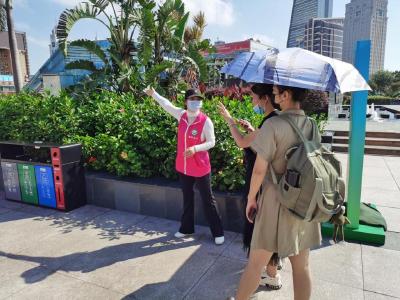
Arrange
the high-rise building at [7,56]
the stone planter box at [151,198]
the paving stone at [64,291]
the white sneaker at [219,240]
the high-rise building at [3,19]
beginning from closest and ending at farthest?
the paving stone at [64,291] → the white sneaker at [219,240] → the stone planter box at [151,198] → the high-rise building at [3,19] → the high-rise building at [7,56]

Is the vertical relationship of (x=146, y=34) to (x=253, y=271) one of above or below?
above

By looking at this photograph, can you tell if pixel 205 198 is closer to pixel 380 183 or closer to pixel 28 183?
pixel 28 183

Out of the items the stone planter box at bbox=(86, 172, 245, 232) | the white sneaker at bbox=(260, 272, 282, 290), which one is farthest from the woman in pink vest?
the white sneaker at bbox=(260, 272, 282, 290)

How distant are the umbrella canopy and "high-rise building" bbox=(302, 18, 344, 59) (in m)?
76.9

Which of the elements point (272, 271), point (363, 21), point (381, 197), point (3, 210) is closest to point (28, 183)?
point (3, 210)

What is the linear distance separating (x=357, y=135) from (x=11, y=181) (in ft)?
17.1

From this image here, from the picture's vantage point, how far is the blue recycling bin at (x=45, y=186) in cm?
487

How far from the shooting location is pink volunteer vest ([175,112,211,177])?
360 cm

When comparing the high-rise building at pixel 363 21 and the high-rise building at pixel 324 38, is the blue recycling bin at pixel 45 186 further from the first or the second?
the high-rise building at pixel 363 21

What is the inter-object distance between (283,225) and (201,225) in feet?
7.56

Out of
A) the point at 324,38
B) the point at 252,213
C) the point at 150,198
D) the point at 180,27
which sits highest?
the point at 324,38

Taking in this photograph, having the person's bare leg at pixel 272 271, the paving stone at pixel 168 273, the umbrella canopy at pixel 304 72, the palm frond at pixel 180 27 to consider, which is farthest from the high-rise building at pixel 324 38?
the umbrella canopy at pixel 304 72

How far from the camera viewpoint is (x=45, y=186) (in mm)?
4953

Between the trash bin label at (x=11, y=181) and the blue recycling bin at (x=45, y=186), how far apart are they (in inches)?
20.2
